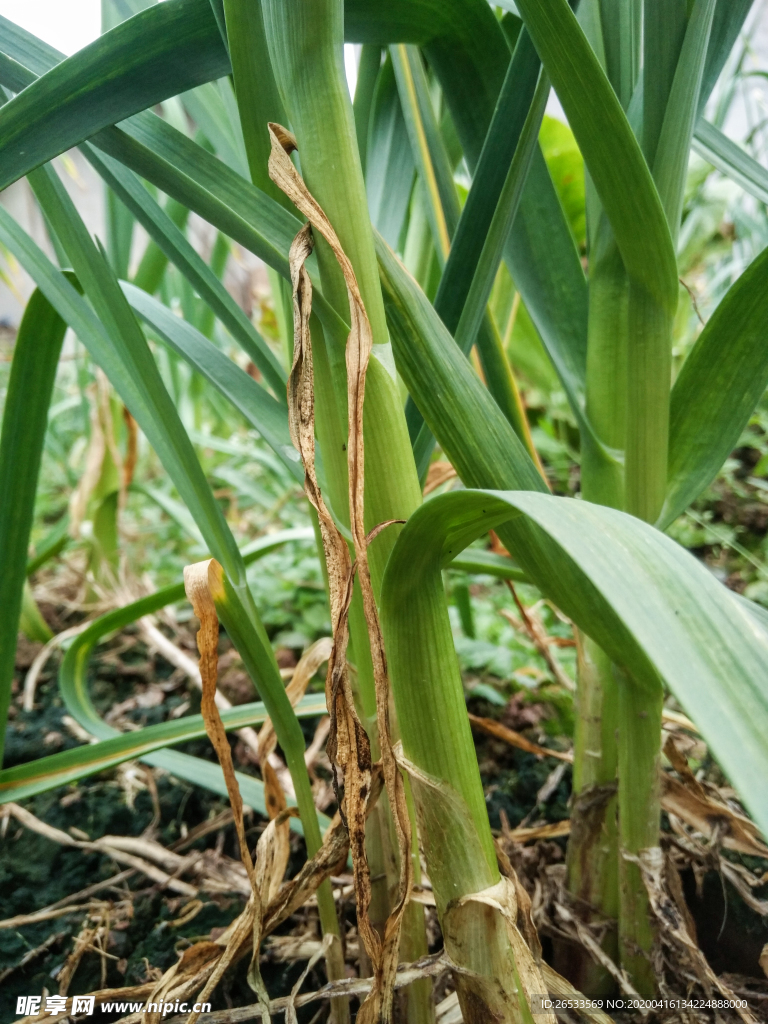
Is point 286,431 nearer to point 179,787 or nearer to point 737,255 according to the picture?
point 179,787

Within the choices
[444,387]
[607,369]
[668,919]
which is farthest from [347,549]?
[668,919]

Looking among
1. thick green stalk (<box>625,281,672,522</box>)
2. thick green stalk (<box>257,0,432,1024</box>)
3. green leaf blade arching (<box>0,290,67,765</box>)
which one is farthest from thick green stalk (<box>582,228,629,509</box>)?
green leaf blade arching (<box>0,290,67,765</box>)

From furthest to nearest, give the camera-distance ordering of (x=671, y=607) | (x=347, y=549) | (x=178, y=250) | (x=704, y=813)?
(x=704, y=813)
(x=178, y=250)
(x=347, y=549)
(x=671, y=607)

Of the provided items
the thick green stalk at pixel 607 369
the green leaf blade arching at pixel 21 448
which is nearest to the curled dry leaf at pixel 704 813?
the thick green stalk at pixel 607 369

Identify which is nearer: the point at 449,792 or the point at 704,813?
the point at 449,792

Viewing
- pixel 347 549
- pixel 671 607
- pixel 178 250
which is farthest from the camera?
pixel 178 250

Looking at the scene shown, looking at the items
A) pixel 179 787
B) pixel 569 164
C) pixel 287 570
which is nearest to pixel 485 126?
pixel 179 787

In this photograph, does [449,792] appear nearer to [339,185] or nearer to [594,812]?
[594,812]
